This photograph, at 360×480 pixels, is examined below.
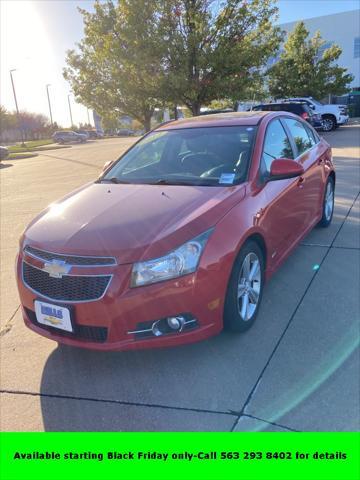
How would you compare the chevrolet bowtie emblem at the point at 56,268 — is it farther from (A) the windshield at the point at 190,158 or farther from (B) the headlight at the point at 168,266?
(A) the windshield at the point at 190,158

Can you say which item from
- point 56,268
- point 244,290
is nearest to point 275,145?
point 244,290

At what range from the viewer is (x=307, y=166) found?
4.42 metres

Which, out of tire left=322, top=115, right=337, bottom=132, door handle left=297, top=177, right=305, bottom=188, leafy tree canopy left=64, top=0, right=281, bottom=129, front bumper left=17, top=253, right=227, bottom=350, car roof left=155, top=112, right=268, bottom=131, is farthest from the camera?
tire left=322, top=115, right=337, bottom=132

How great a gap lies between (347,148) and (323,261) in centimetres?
1132

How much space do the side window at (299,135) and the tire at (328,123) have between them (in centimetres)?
1893

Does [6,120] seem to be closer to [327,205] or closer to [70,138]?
[70,138]

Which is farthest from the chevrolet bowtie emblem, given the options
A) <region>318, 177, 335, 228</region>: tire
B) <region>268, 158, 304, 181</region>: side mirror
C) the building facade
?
the building facade

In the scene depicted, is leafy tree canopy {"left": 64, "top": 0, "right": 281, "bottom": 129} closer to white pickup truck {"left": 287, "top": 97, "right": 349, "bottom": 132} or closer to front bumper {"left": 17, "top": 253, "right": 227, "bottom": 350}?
white pickup truck {"left": 287, "top": 97, "right": 349, "bottom": 132}

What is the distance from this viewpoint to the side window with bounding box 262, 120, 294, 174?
359 cm

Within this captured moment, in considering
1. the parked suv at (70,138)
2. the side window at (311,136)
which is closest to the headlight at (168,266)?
the side window at (311,136)

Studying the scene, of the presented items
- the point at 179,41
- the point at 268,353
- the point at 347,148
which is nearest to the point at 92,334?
the point at 268,353

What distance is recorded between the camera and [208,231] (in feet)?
8.77

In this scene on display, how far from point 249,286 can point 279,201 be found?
2.91 feet
